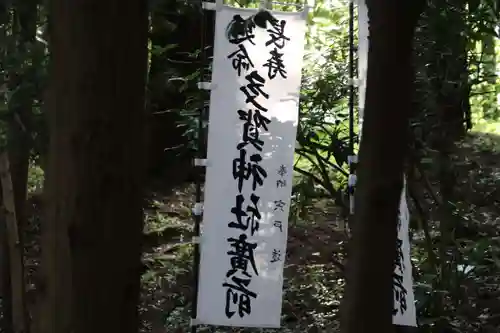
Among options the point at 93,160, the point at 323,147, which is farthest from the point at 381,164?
the point at 323,147

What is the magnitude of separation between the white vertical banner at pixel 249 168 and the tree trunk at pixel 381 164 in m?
1.27

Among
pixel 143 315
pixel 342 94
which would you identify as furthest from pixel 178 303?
pixel 342 94

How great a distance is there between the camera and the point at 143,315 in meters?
4.62

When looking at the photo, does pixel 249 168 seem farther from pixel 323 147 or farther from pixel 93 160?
pixel 93 160

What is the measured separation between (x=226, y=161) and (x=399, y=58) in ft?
4.71

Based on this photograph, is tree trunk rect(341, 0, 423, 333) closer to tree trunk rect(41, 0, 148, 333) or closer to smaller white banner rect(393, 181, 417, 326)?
tree trunk rect(41, 0, 148, 333)

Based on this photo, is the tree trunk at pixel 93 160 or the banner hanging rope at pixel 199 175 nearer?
the tree trunk at pixel 93 160

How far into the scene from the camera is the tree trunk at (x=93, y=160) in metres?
1.35

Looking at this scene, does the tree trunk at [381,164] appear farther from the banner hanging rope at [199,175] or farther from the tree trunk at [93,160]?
the banner hanging rope at [199,175]

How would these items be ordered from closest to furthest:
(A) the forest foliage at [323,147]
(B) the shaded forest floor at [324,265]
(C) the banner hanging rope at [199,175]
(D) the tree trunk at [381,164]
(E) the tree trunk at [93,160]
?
(E) the tree trunk at [93,160]
(D) the tree trunk at [381,164]
(A) the forest foliage at [323,147]
(C) the banner hanging rope at [199,175]
(B) the shaded forest floor at [324,265]

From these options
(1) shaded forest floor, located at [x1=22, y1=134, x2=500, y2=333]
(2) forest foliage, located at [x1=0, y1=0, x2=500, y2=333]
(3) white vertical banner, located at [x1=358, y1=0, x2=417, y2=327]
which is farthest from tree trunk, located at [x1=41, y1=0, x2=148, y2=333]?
(1) shaded forest floor, located at [x1=22, y1=134, x2=500, y2=333]

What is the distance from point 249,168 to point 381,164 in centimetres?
136

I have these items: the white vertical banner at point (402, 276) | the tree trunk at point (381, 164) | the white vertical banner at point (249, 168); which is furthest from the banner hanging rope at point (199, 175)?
the tree trunk at point (381, 164)

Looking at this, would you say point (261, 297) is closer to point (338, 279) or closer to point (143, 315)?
point (143, 315)
